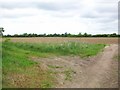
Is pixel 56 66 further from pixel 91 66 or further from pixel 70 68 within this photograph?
pixel 91 66

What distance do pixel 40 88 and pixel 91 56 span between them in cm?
1364

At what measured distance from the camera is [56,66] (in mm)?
23422

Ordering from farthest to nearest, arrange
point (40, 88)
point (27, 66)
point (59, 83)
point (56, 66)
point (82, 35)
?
point (82, 35), point (56, 66), point (27, 66), point (59, 83), point (40, 88)

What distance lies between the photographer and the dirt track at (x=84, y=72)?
18719 mm

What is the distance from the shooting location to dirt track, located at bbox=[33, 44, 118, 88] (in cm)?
1872

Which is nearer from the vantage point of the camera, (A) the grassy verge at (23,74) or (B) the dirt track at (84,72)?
(A) the grassy verge at (23,74)

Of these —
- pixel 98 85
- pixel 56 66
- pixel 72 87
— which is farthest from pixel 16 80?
pixel 56 66

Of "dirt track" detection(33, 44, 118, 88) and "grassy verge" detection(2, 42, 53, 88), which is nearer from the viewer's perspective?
"grassy verge" detection(2, 42, 53, 88)

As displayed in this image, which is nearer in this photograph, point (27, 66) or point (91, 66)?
point (27, 66)

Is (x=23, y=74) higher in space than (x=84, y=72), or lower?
higher

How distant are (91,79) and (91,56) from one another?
35.5ft

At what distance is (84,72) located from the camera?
73.2 ft

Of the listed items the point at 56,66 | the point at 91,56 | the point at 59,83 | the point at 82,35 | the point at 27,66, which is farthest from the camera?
the point at 82,35

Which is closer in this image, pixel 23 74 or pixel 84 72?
pixel 23 74
